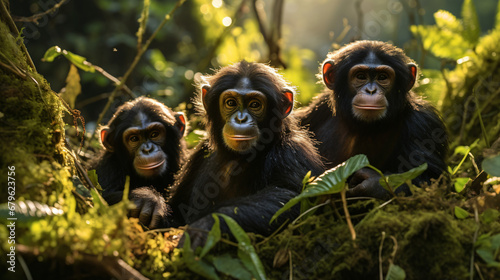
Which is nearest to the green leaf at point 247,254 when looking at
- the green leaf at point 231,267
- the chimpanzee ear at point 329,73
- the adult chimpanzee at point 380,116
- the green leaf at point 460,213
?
the green leaf at point 231,267

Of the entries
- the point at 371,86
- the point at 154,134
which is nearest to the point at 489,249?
the point at 371,86

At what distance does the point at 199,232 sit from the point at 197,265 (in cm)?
43

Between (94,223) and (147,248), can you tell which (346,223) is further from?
(94,223)

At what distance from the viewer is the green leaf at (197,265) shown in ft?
9.28

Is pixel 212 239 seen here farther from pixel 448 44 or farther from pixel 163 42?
pixel 163 42

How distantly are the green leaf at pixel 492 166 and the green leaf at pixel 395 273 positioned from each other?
941 mm

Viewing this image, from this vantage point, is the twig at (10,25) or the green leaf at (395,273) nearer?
the green leaf at (395,273)

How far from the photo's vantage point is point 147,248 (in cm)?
309

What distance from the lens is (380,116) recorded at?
4.69 meters

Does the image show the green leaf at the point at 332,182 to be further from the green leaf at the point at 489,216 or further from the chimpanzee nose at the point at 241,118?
the chimpanzee nose at the point at 241,118

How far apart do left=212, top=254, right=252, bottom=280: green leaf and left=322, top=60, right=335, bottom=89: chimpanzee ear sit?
2.94 meters

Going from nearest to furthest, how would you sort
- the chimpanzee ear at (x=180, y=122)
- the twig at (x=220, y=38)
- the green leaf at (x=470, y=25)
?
the chimpanzee ear at (x=180, y=122) → the green leaf at (x=470, y=25) → the twig at (x=220, y=38)

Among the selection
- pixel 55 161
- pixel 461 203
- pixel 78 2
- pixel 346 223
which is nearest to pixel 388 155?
pixel 461 203

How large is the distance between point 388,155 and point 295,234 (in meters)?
1.90
